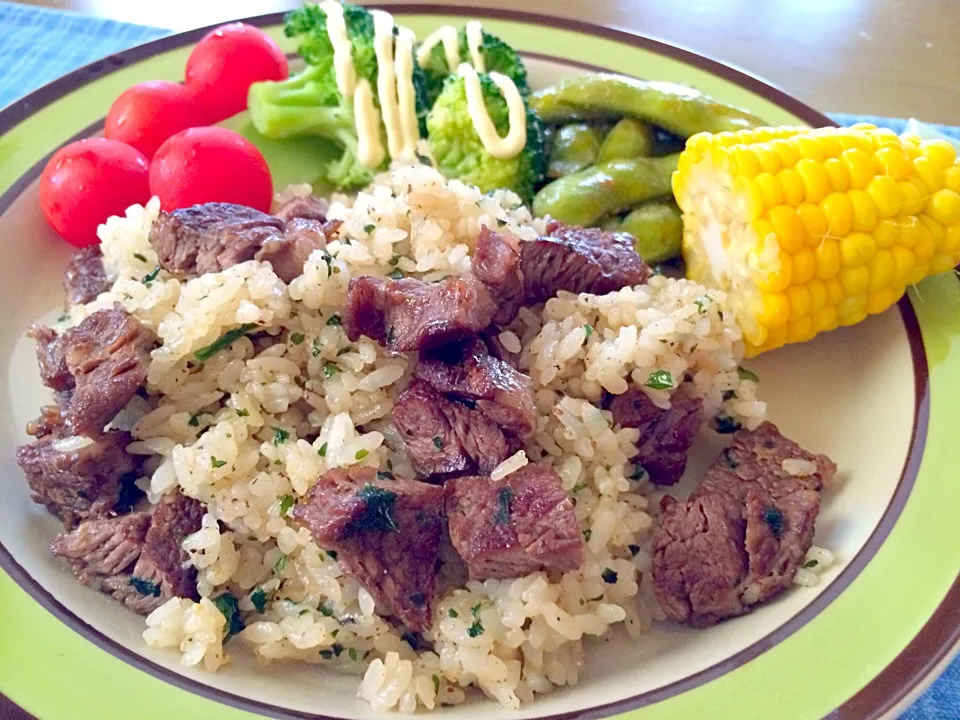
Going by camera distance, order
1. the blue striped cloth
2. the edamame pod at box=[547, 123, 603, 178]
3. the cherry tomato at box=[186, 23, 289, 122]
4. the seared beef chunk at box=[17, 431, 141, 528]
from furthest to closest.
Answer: the blue striped cloth → the cherry tomato at box=[186, 23, 289, 122] → the edamame pod at box=[547, 123, 603, 178] → the seared beef chunk at box=[17, 431, 141, 528]

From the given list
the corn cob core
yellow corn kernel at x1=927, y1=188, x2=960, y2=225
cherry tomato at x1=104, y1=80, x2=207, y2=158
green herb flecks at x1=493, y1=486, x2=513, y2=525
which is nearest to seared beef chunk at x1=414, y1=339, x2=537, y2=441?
green herb flecks at x1=493, y1=486, x2=513, y2=525

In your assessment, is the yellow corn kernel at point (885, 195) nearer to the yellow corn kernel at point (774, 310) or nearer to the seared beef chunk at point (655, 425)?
the yellow corn kernel at point (774, 310)

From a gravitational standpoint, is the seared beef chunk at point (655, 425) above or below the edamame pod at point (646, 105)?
below

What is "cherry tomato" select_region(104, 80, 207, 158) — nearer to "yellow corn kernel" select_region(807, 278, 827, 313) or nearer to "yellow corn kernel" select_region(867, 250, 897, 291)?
"yellow corn kernel" select_region(807, 278, 827, 313)

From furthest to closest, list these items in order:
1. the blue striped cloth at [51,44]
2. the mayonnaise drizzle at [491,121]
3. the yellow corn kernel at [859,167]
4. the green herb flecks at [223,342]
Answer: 1. the blue striped cloth at [51,44]
2. the mayonnaise drizzle at [491,121]
3. the yellow corn kernel at [859,167]
4. the green herb flecks at [223,342]

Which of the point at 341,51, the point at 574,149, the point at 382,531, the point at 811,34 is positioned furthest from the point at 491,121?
the point at 811,34

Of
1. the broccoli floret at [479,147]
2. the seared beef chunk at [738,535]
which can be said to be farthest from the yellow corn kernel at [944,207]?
the broccoli floret at [479,147]

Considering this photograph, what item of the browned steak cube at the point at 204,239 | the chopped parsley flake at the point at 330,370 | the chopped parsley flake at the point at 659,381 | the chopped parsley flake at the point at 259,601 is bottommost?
the chopped parsley flake at the point at 259,601

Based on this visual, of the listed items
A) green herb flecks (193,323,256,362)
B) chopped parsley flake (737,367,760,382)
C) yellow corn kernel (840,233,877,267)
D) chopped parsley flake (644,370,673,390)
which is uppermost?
green herb flecks (193,323,256,362)
